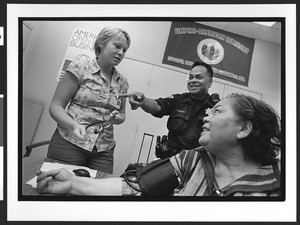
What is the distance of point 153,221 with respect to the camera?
183 cm

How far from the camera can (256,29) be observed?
189 centimetres

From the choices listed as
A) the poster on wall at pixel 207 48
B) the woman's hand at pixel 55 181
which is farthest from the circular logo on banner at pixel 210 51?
the woman's hand at pixel 55 181

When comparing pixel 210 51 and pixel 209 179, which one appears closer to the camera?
pixel 209 179

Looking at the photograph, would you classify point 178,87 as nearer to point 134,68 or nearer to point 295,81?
Answer: point 134,68

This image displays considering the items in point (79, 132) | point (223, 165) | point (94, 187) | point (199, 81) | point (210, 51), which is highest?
point (210, 51)

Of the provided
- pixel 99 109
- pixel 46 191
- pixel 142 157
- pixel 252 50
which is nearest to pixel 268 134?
pixel 252 50

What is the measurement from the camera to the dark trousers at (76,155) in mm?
1853

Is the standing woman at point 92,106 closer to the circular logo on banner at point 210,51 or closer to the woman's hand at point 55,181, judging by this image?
the woman's hand at point 55,181

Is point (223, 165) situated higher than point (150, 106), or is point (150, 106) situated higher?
point (150, 106)

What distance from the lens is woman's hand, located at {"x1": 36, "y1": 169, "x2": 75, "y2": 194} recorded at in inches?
71.9

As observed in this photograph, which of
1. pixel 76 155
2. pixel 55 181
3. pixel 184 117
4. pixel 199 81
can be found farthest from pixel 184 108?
pixel 55 181

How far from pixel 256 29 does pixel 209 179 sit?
788 millimetres

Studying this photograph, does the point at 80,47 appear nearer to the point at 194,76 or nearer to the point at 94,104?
the point at 94,104

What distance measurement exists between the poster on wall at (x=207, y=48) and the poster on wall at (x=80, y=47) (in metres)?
0.38
